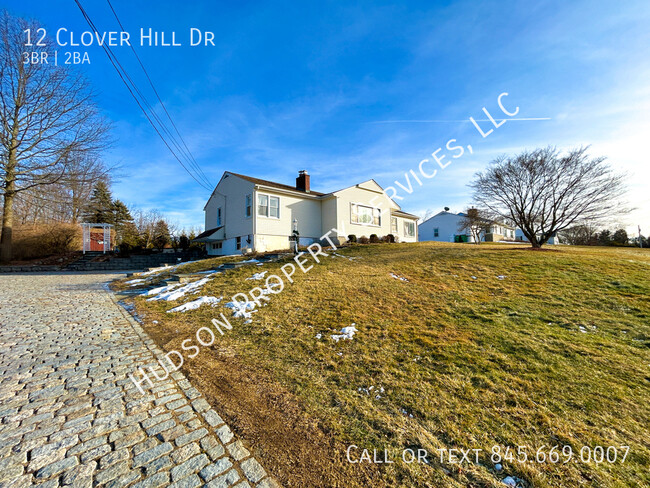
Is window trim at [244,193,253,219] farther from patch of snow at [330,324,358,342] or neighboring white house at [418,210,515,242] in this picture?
neighboring white house at [418,210,515,242]

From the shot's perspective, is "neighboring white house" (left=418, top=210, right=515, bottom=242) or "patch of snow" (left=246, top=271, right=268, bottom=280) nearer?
"patch of snow" (left=246, top=271, right=268, bottom=280)

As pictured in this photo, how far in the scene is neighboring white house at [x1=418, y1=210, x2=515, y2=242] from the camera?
31.6m

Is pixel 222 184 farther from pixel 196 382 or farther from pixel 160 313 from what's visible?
pixel 196 382

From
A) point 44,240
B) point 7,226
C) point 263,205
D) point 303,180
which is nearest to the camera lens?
point 263,205

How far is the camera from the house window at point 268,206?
15422 mm

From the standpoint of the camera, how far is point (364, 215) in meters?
19.1

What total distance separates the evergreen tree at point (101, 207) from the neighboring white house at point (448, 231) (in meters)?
38.8

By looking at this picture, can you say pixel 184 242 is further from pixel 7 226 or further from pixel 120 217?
pixel 120 217

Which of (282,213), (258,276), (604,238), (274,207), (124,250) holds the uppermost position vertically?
(274,207)

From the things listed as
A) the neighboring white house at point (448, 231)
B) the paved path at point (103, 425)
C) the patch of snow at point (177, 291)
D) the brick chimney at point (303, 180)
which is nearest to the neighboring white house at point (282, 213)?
the brick chimney at point (303, 180)

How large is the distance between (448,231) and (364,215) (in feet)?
66.6

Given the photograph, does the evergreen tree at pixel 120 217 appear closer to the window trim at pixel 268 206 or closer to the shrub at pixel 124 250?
the shrub at pixel 124 250

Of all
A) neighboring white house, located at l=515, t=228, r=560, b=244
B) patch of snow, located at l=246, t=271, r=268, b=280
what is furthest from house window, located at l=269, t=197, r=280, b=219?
neighboring white house, located at l=515, t=228, r=560, b=244

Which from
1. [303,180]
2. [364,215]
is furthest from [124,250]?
[364,215]
